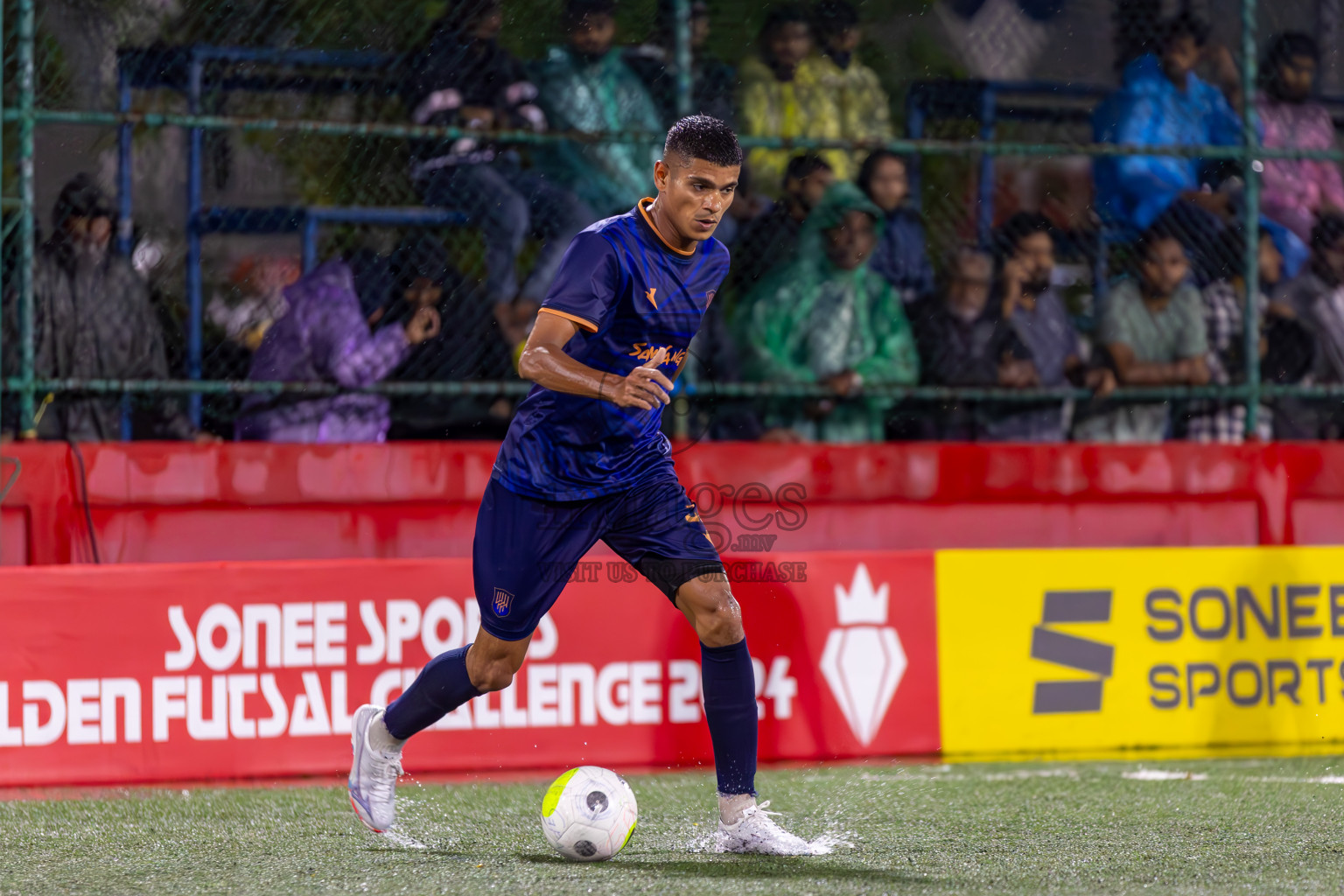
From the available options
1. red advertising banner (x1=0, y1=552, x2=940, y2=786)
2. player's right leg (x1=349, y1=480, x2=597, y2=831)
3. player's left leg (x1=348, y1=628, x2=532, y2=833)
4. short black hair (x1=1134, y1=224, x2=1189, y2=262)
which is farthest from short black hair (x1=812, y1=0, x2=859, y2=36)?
player's left leg (x1=348, y1=628, x2=532, y2=833)

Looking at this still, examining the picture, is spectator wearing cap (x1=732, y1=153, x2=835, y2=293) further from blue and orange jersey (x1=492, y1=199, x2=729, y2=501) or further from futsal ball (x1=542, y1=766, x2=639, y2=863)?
futsal ball (x1=542, y1=766, x2=639, y2=863)

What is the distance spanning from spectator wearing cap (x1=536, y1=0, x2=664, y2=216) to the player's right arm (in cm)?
306

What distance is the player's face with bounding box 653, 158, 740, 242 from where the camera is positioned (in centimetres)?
422

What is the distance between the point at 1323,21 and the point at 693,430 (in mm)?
4163

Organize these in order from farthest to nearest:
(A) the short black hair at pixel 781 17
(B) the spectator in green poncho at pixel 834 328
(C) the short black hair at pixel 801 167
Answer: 1. (A) the short black hair at pixel 781 17
2. (C) the short black hair at pixel 801 167
3. (B) the spectator in green poncho at pixel 834 328

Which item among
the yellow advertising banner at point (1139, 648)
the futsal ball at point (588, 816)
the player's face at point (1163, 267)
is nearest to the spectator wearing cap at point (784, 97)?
the player's face at point (1163, 267)

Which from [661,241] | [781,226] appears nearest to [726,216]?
[781,226]

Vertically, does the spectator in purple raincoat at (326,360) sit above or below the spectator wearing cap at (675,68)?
below

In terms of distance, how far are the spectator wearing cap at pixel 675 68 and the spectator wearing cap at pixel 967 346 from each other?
4.29 feet

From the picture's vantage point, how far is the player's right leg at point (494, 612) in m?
4.41

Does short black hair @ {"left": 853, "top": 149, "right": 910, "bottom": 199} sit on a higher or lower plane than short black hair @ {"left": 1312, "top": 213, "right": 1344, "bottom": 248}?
higher

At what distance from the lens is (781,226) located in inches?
289

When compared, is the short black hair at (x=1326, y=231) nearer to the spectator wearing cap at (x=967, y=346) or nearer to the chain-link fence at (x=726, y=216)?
the chain-link fence at (x=726, y=216)

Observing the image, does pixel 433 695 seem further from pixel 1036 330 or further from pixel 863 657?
pixel 1036 330
